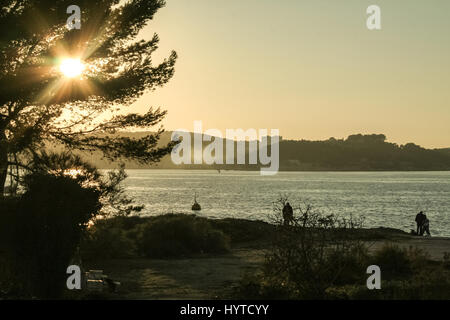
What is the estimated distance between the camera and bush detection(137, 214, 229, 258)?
957 inches

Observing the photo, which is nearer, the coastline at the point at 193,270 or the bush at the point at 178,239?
the coastline at the point at 193,270

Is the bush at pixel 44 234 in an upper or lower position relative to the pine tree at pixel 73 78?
lower

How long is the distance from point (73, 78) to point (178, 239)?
801 cm

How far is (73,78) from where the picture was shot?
21297 mm

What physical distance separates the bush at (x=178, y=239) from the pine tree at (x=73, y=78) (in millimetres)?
4086

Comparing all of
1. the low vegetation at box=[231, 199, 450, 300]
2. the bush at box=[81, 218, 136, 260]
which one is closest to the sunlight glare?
the bush at box=[81, 218, 136, 260]

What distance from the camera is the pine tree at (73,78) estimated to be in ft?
63.6

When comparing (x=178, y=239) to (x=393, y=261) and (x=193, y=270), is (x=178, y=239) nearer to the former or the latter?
(x=193, y=270)

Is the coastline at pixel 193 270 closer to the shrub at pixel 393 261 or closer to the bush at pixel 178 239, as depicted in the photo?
the bush at pixel 178 239

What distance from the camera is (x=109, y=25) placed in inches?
848

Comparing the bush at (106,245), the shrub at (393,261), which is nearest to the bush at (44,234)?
the bush at (106,245)
